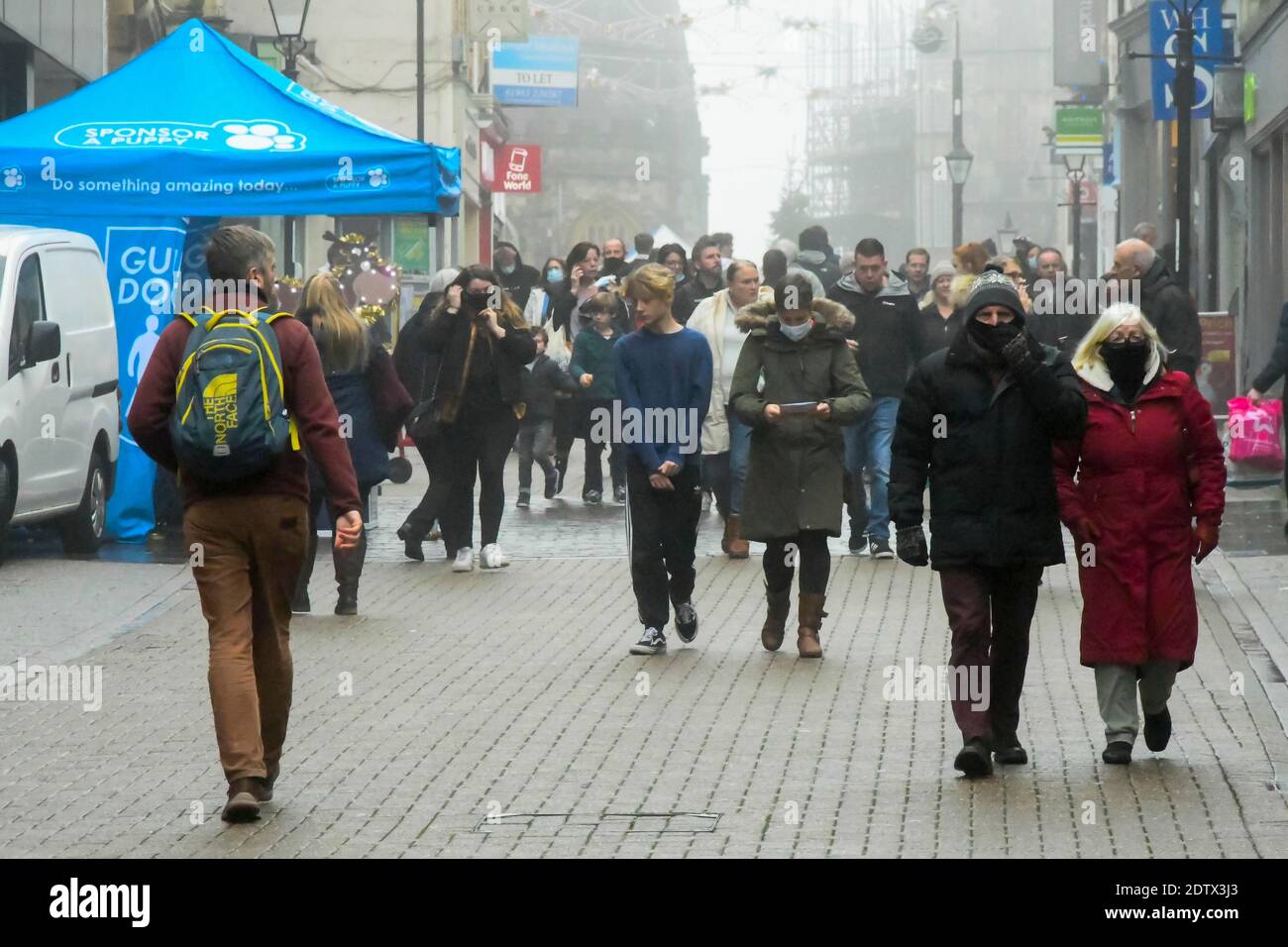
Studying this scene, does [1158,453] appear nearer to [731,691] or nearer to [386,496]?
[731,691]

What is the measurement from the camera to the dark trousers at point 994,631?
26.8 feet

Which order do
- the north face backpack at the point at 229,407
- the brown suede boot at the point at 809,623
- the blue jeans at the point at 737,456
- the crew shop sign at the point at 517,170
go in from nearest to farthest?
the north face backpack at the point at 229,407 < the brown suede boot at the point at 809,623 < the blue jeans at the point at 737,456 < the crew shop sign at the point at 517,170

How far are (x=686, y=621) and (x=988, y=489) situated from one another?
351 centimetres

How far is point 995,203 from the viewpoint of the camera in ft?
319

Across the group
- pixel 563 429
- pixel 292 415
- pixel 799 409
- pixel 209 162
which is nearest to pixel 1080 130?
pixel 563 429

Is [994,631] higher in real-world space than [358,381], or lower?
lower

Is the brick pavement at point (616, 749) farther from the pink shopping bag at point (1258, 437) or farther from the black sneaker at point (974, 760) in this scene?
the pink shopping bag at point (1258, 437)

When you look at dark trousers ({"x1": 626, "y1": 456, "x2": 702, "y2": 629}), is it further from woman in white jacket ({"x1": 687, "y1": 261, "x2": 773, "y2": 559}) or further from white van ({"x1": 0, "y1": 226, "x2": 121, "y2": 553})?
white van ({"x1": 0, "y1": 226, "x2": 121, "y2": 553})

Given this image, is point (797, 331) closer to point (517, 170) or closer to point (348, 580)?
point (348, 580)

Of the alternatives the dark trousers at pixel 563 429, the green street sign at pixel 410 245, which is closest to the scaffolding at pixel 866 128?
the green street sign at pixel 410 245

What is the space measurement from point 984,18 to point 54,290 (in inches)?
3412

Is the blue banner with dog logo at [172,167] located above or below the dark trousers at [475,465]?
above

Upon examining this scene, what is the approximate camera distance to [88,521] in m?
15.4

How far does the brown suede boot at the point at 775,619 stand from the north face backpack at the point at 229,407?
430cm
